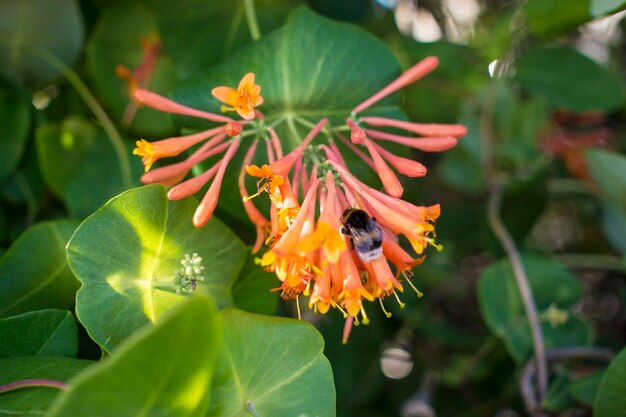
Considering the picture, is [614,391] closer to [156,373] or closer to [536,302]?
[536,302]

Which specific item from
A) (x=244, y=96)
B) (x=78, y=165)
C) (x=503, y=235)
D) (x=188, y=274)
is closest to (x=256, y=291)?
(x=188, y=274)

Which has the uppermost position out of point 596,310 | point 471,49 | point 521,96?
point 471,49

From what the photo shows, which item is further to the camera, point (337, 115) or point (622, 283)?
point (622, 283)

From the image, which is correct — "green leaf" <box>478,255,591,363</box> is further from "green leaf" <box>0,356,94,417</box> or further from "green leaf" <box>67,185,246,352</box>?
"green leaf" <box>0,356,94,417</box>

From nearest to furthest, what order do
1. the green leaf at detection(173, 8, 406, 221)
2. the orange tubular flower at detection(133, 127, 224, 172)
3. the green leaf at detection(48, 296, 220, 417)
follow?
1. the green leaf at detection(48, 296, 220, 417)
2. the orange tubular flower at detection(133, 127, 224, 172)
3. the green leaf at detection(173, 8, 406, 221)

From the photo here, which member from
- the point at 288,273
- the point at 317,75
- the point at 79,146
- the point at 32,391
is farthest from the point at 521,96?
the point at 32,391

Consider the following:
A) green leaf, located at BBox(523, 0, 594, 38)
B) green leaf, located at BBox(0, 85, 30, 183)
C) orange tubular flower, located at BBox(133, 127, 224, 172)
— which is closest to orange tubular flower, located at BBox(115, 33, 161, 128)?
green leaf, located at BBox(0, 85, 30, 183)

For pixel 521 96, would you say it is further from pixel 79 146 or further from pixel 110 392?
pixel 110 392

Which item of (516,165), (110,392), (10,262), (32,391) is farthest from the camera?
(516,165)
